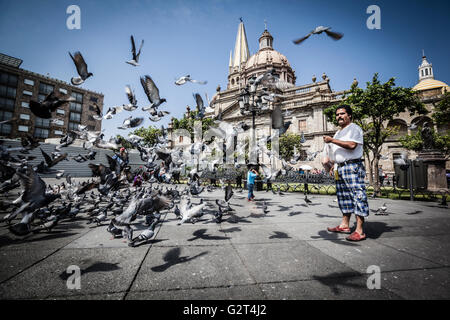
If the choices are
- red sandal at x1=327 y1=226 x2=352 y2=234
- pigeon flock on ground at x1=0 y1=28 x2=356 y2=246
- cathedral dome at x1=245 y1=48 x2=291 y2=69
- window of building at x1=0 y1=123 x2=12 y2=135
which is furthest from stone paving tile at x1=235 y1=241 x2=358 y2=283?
window of building at x1=0 y1=123 x2=12 y2=135

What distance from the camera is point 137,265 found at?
2.12 metres

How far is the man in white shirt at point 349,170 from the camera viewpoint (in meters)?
2.97

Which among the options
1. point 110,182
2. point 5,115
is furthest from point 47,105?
point 5,115

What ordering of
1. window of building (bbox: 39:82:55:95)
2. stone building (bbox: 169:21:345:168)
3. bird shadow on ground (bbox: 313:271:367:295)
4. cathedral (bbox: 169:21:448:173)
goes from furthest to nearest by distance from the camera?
window of building (bbox: 39:82:55:95), stone building (bbox: 169:21:345:168), cathedral (bbox: 169:21:448:173), bird shadow on ground (bbox: 313:271:367:295)

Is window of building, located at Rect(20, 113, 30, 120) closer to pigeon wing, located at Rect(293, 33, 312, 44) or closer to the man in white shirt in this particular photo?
pigeon wing, located at Rect(293, 33, 312, 44)

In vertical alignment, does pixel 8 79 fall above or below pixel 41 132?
above

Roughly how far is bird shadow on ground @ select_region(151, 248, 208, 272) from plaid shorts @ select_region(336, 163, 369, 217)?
2529mm

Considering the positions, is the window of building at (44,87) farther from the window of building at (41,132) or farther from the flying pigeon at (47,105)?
the flying pigeon at (47,105)

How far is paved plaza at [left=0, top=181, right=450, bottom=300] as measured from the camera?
5.37 ft

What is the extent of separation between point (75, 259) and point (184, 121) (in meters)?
25.2

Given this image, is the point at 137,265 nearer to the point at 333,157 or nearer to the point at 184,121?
the point at 333,157

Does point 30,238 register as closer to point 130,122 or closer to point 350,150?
point 130,122

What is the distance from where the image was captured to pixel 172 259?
2.30 meters

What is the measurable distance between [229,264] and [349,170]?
248cm
